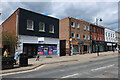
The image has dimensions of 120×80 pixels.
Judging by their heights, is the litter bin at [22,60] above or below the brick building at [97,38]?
below

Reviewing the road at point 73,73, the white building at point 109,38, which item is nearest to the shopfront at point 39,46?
the road at point 73,73

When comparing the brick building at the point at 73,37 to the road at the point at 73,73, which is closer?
the road at the point at 73,73

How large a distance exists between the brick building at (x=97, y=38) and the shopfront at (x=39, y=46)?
55.2 feet

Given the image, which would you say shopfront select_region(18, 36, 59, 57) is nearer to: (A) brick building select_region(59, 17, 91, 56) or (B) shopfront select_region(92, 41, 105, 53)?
(A) brick building select_region(59, 17, 91, 56)

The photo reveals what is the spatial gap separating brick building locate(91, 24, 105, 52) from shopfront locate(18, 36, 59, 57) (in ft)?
55.2

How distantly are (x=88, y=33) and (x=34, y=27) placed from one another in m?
19.2

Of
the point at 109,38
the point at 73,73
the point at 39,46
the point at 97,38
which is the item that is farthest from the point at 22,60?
the point at 109,38

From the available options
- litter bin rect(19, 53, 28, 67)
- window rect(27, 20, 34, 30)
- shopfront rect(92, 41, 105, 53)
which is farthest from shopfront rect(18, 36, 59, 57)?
shopfront rect(92, 41, 105, 53)

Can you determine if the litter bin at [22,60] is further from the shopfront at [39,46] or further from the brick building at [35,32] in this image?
the shopfront at [39,46]

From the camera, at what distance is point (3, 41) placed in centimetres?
1209

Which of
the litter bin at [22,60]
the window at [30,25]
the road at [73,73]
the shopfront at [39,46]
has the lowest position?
the road at [73,73]

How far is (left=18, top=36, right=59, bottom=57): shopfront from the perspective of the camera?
16.8 meters

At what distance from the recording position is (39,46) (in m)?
18.4

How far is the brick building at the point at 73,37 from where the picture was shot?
989 inches
